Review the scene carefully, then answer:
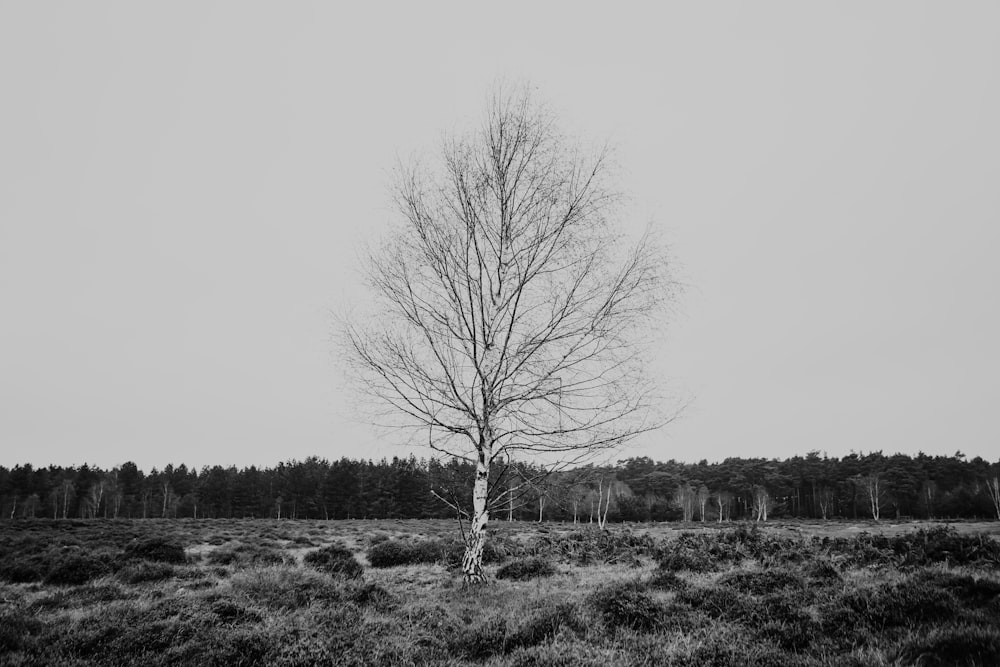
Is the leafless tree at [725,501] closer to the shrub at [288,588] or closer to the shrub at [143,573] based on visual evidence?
the shrub at [143,573]

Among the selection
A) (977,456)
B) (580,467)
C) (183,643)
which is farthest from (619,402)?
(977,456)

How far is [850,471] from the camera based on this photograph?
8594cm

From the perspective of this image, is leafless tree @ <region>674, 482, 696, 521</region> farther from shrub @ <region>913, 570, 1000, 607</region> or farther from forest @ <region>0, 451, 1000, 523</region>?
shrub @ <region>913, 570, 1000, 607</region>

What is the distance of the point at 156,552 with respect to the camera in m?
13.9

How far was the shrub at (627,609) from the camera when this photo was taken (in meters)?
5.49

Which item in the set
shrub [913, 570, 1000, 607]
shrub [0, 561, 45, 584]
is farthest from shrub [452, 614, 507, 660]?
shrub [0, 561, 45, 584]

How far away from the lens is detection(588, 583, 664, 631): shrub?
18.0 feet

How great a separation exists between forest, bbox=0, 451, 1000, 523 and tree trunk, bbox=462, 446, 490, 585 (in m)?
64.7

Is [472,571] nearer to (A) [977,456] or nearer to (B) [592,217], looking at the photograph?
(B) [592,217]

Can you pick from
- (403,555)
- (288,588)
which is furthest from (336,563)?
(288,588)

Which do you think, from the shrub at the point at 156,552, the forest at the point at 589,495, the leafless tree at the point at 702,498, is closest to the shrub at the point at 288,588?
the shrub at the point at 156,552

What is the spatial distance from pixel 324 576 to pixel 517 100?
906 centimetres

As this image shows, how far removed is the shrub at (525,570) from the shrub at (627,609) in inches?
130

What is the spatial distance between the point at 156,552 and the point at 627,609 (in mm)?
14223
